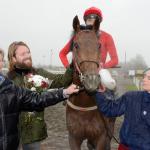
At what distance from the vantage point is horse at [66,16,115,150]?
4574mm

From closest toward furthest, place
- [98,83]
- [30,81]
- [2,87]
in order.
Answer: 1. [2,87]
2. [98,83]
3. [30,81]

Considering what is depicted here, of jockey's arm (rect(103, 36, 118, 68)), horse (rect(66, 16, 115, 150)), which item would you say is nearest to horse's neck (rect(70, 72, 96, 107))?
horse (rect(66, 16, 115, 150))

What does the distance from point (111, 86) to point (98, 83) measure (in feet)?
1.68

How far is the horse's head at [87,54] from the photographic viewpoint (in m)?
4.14

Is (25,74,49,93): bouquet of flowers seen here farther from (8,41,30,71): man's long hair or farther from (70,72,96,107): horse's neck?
(70,72,96,107): horse's neck

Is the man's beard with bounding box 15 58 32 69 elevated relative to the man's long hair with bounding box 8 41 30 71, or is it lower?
lower

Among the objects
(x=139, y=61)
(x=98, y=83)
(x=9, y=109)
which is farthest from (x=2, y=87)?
(x=139, y=61)

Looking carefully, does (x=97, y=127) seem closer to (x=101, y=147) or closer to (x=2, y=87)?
(x=101, y=147)

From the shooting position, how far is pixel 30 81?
458 cm

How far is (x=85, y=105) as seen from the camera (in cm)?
498

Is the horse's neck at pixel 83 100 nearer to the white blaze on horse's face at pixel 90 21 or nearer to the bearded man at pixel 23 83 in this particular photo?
the bearded man at pixel 23 83

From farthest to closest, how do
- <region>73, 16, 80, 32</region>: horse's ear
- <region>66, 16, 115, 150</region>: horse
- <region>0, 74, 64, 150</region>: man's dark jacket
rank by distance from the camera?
<region>73, 16, 80, 32</region>: horse's ear < <region>66, 16, 115, 150</region>: horse < <region>0, 74, 64, 150</region>: man's dark jacket

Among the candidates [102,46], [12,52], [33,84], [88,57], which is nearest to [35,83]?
[33,84]

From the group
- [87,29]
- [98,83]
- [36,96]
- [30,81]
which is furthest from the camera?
[87,29]
